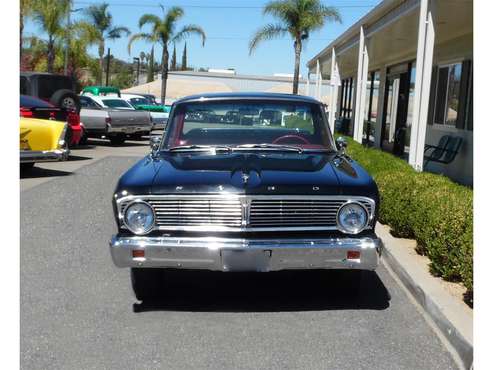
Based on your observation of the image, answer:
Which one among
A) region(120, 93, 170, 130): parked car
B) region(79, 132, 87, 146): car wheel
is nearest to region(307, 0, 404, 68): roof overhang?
region(120, 93, 170, 130): parked car

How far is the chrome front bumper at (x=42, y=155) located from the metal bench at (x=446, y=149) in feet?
24.1

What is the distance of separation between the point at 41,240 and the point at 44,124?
525cm

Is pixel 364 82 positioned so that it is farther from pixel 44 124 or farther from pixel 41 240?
pixel 41 240

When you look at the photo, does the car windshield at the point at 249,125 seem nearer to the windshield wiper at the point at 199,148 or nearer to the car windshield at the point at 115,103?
the windshield wiper at the point at 199,148

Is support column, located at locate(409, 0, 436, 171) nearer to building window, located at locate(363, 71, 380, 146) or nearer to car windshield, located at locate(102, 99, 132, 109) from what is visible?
building window, located at locate(363, 71, 380, 146)

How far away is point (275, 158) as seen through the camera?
519 cm

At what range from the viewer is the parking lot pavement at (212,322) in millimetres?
3891

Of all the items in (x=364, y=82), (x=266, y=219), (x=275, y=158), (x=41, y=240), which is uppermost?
(x=364, y=82)

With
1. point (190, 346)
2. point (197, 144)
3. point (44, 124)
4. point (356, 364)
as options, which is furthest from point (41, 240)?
point (44, 124)

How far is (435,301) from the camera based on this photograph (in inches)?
182

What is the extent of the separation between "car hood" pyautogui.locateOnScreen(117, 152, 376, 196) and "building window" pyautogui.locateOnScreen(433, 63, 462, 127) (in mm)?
8685

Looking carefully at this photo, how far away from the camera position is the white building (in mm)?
9094

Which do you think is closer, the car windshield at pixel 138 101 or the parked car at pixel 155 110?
the parked car at pixel 155 110

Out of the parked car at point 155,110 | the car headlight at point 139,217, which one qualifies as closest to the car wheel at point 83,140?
the parked car at point 155,110
